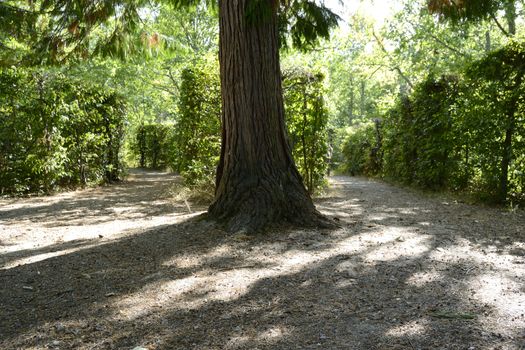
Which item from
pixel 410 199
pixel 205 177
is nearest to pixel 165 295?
pixel 205 177

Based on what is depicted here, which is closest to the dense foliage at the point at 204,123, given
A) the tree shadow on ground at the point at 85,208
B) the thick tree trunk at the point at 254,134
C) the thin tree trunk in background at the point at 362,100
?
the tree shadow on ground at the point at 85,208

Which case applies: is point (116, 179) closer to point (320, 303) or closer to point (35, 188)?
point (35, 188)

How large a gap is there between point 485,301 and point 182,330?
2.04 meters

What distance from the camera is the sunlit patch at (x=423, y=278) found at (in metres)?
3.03

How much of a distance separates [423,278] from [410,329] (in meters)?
0.93

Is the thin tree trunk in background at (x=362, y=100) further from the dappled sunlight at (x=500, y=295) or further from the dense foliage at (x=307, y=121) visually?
the dappled sunlight at (x=500, y=295)

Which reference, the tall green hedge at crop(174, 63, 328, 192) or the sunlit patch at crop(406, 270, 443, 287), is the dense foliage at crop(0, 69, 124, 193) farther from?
the sunlit patch at crop(406, 270, 443, 287)

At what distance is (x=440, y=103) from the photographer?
27.3 ft

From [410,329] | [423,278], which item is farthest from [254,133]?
[410,329]

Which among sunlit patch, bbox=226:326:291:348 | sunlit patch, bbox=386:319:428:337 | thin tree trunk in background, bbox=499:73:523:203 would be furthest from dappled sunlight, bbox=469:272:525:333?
thin tree trunk in background, bbox=499:73:523:203

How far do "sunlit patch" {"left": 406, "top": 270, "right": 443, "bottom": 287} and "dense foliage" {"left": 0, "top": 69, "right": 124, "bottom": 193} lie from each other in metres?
7.98

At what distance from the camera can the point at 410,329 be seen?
2299 millimetres

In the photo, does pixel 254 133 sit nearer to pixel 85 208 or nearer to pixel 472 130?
pixel 85 208

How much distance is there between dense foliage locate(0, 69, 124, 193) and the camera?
8.13 meters
